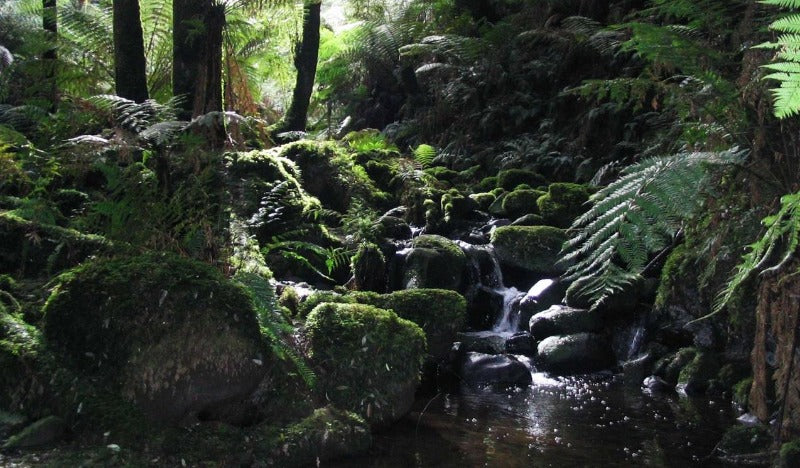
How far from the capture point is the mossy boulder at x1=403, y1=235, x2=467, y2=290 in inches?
271

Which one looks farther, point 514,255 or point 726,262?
point 514,255

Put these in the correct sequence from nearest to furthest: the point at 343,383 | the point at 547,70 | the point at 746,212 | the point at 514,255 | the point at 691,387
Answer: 1. the point at 746,212
2. the point at 343,383
3. the point at 691,387
4. the point at 514,255
5. the point at 547,70

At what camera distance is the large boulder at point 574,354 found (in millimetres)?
6176

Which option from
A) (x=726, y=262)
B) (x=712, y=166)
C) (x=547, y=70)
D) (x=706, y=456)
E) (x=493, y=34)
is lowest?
(x=706, y=456)

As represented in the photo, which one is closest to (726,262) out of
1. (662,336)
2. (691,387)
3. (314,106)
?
(691,387)

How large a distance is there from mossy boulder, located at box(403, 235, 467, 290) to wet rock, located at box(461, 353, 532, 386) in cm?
117

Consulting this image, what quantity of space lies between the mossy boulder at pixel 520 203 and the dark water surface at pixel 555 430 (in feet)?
10.9

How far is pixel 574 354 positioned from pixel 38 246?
449 centimetres

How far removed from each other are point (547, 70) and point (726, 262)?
8.58 metres

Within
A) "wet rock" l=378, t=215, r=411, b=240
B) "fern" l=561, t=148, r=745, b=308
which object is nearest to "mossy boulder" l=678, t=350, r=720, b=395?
"wet rock" l=378, t=215, r=411, b=240

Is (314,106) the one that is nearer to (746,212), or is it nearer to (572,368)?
(572,368)

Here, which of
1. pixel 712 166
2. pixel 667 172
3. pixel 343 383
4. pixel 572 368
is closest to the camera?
pixel 667 172

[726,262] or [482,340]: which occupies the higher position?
[726,262]

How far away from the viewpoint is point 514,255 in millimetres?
7547
